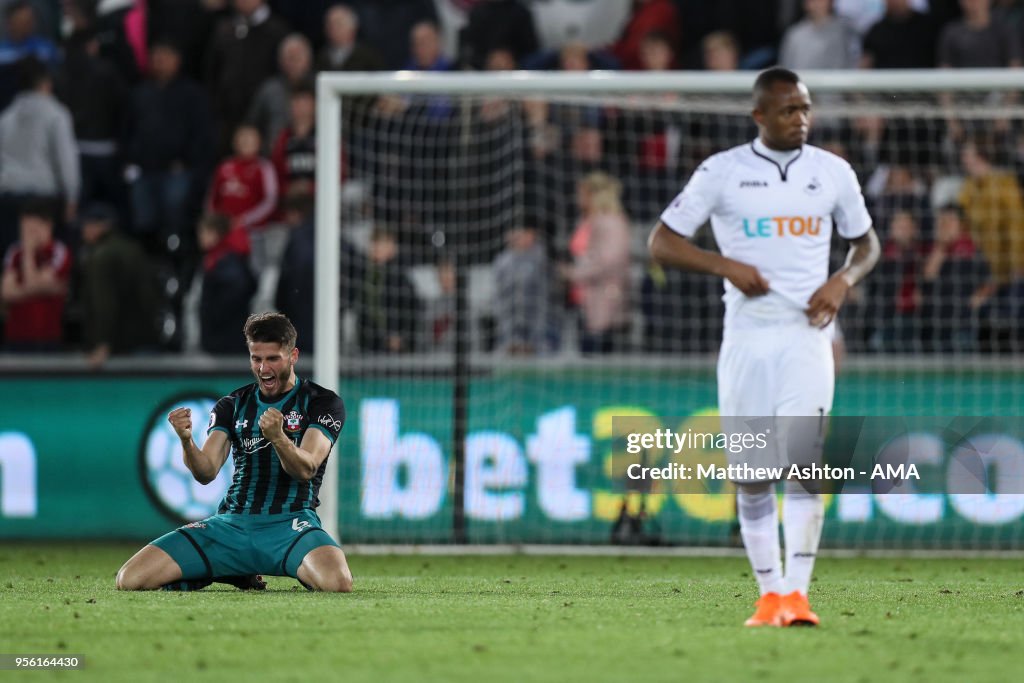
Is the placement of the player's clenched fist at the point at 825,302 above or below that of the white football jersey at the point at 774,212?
below

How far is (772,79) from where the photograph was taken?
7004mm

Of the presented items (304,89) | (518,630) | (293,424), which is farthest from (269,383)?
(304,89)

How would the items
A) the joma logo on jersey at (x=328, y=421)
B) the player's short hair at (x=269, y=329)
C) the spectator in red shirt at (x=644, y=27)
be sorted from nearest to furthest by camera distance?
the player's short hair at (x=269, y=329) < the joma logo on jersey at (x=328, y=421) < the spectator in red shirt at (x=644, y=27)

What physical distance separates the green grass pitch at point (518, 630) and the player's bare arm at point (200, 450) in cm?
59

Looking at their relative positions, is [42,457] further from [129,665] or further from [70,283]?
[129,665]

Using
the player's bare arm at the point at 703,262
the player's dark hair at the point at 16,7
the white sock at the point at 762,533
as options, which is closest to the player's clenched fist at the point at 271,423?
the player's bare arm at the point at 703,262

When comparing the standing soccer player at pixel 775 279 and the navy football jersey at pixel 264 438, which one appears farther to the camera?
the navy football jersey at pixel 264 438

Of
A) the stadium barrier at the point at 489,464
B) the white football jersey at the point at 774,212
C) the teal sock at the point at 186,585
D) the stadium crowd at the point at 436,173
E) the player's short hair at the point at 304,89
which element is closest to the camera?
the white football jersey at the point at 774,212

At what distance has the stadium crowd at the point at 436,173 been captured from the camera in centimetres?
1316

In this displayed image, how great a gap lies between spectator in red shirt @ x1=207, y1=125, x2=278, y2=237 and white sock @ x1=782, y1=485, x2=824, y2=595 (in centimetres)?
812

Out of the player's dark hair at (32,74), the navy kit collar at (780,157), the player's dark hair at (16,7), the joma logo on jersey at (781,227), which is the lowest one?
the joma logo on jersey at (781,227)

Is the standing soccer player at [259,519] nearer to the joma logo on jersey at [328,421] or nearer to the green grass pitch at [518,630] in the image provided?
the joma logo on jersey at [328,421]

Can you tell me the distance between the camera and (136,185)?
48.8 ft

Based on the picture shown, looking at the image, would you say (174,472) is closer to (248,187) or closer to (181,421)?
(248,187)
